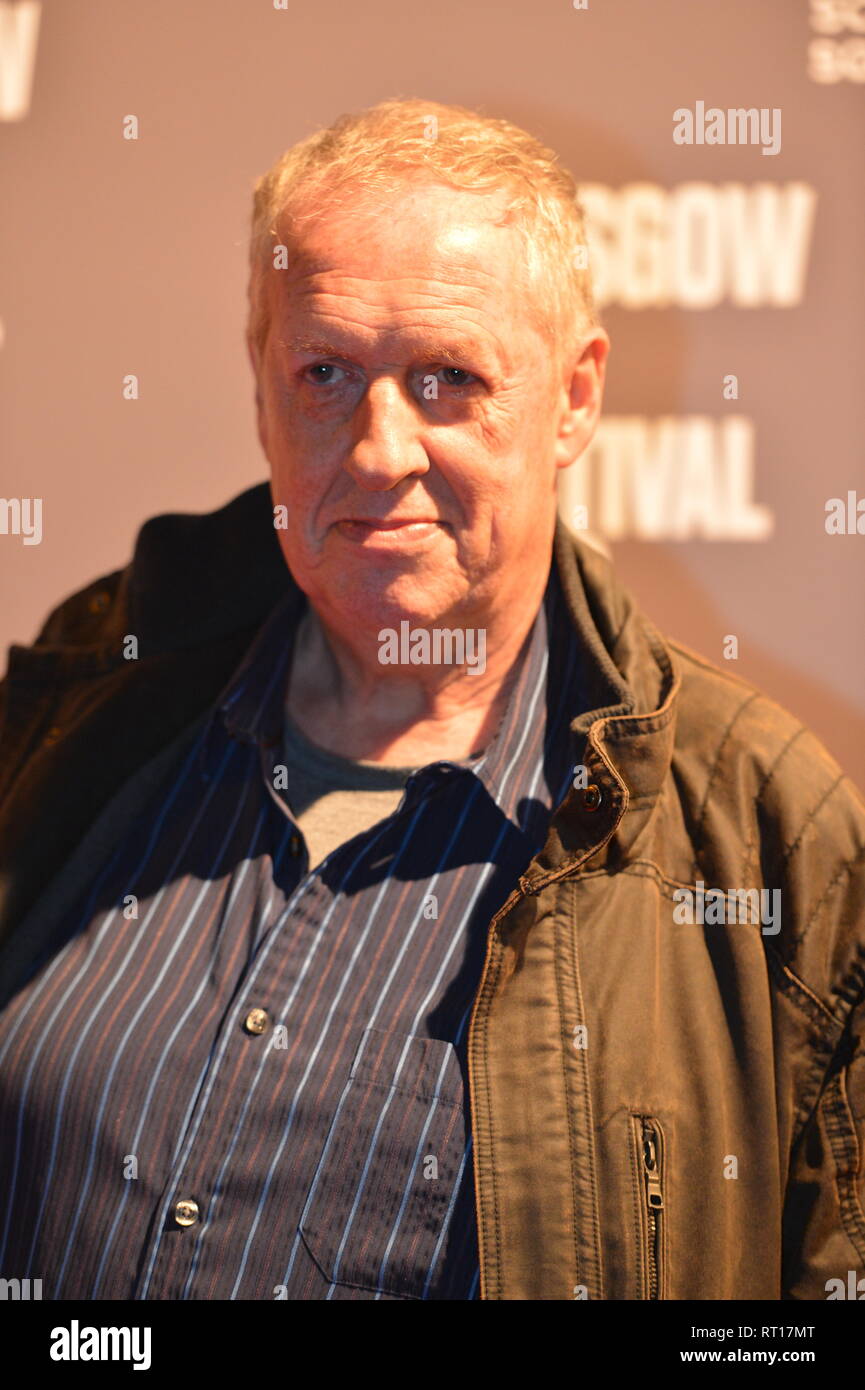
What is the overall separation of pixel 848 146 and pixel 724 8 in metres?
0.28

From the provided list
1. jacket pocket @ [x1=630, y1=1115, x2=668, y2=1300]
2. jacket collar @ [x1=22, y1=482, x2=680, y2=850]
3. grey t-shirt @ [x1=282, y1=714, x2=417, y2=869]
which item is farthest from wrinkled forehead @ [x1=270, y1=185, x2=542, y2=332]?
jacket pocket @ [x1=630, y1=1115, x2=668, y2=1300]

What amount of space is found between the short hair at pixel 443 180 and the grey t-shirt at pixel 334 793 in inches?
19.5

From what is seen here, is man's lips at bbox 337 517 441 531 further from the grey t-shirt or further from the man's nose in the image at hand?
the grey t-shirt

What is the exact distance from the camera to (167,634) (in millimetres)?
1586

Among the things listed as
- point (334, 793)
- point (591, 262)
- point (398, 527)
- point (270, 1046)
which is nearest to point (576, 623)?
point (398, 527)

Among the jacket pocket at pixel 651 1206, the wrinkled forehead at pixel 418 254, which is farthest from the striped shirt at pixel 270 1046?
the wrinkled forehead at pixel 418 254

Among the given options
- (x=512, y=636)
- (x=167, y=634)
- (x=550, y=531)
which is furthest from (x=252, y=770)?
(x=550, y=531)

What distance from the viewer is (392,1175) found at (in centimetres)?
117

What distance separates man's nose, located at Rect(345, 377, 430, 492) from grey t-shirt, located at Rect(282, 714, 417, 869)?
13.0 inches

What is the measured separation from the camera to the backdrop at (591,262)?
1888mm

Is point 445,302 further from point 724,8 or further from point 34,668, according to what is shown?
point 724,8

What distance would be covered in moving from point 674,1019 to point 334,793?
0.45m

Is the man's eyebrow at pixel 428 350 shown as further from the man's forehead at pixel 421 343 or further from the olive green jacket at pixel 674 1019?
the olive green jacket at pixel 674 1019

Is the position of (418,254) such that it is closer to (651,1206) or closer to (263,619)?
(263,619)
